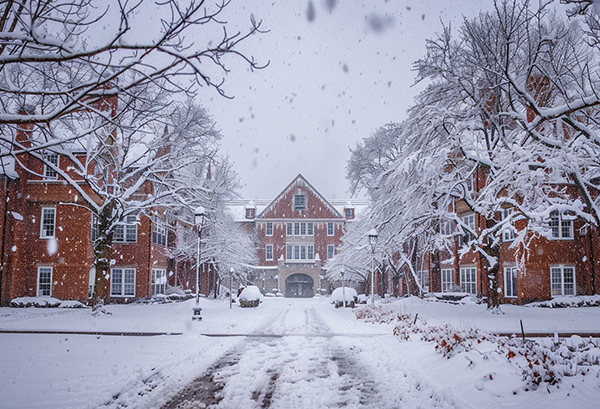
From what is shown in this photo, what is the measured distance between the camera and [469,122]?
2005cm

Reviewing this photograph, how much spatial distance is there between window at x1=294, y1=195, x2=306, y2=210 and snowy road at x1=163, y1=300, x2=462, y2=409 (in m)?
48.8

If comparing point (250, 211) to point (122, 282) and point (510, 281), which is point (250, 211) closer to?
point (122, 282)

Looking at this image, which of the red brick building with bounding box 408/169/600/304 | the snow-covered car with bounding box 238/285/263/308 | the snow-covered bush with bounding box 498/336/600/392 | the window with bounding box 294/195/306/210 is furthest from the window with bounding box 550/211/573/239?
the window with bounding box 294/195/306/210

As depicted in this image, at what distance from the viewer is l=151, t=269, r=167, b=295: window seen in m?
34.2

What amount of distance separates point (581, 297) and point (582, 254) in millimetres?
2784

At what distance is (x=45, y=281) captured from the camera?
28.9 metres

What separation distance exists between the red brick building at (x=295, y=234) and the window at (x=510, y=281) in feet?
→ 105

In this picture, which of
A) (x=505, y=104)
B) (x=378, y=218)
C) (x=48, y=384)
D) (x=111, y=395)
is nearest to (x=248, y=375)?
(x=111, y=395)

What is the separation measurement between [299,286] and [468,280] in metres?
30.1

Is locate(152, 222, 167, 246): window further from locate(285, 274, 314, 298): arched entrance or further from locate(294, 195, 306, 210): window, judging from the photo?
locate(294, 195, 306, 210): window

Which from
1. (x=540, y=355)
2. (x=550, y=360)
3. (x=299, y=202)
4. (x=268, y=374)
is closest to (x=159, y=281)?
(x=299, y=202)

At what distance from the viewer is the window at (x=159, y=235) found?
1336 inches

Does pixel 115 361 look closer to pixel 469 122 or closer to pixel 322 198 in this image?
pixel 469 122

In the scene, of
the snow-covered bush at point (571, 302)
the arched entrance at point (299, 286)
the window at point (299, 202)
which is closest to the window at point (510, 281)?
the snow-covered bush at point (571, 302)
